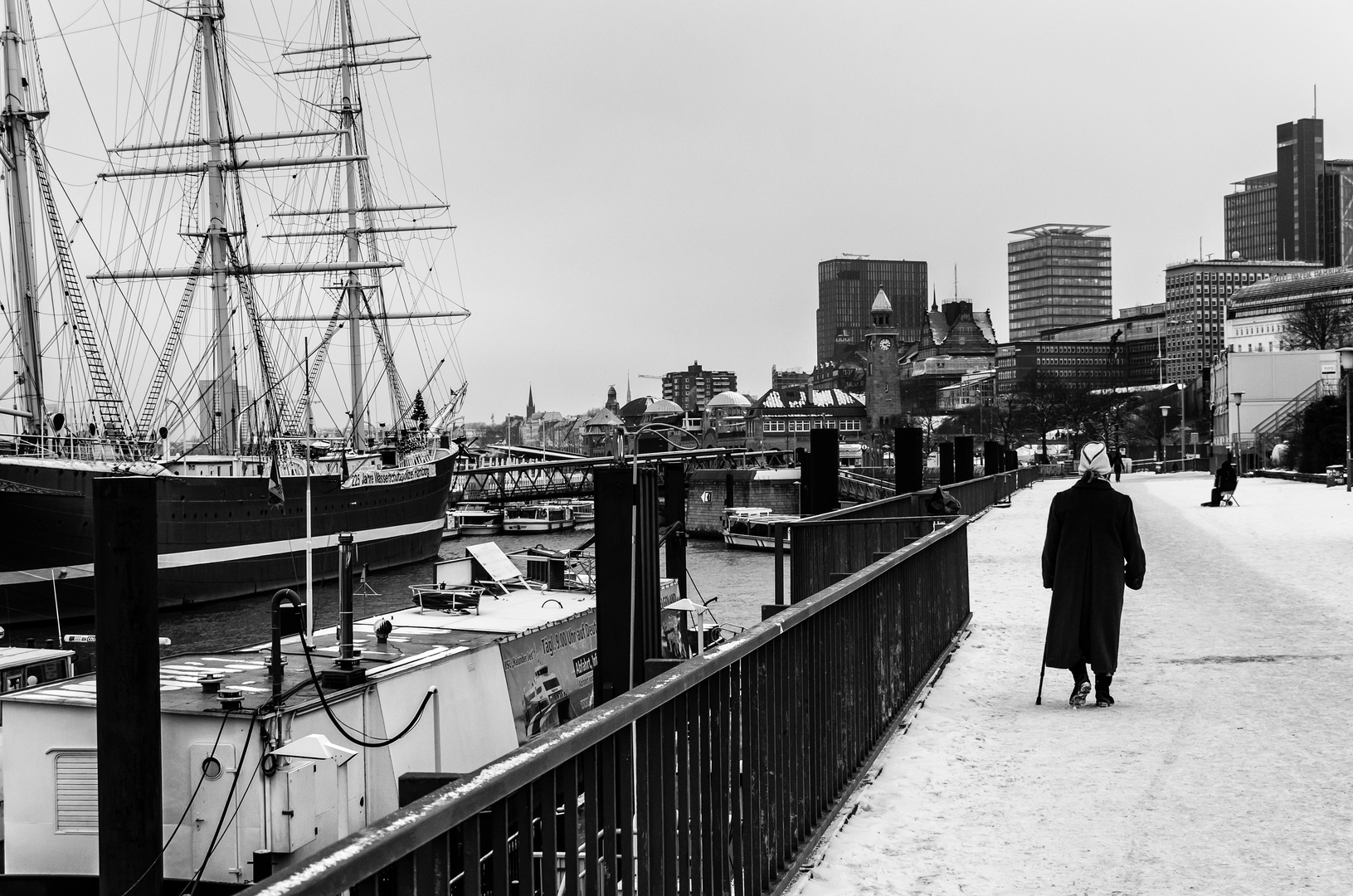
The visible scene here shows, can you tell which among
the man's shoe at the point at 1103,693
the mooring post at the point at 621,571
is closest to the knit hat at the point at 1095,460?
the man's shoe at the point at 1103,693

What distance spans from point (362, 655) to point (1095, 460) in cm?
1014

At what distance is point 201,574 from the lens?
176 feet

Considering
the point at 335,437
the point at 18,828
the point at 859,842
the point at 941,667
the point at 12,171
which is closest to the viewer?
the point at 859,842

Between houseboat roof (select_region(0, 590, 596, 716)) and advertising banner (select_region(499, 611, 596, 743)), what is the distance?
20 cm

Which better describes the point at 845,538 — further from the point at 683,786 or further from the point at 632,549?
the point at 683,786

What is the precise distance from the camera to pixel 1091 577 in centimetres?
914

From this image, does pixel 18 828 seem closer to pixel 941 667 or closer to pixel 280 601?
pixel 280 601

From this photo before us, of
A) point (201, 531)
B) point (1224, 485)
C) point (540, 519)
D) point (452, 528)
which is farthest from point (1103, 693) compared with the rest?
point (452, 528)

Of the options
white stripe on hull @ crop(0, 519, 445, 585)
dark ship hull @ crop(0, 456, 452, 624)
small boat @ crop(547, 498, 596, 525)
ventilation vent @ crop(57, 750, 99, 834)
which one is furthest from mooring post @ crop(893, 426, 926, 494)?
small boat @ crop(547, 498, 596, 525)

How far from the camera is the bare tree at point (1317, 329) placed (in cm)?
11588

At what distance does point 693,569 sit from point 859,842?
5953 centimetres

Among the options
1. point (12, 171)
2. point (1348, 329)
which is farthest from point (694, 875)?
point (1348, 329)

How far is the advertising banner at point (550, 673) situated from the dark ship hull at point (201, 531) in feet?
78.9

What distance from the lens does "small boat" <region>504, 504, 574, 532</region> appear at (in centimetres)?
10906
